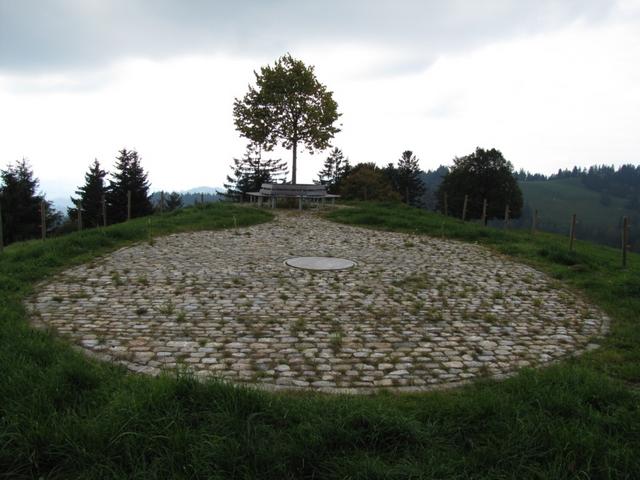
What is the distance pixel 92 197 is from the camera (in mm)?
46875

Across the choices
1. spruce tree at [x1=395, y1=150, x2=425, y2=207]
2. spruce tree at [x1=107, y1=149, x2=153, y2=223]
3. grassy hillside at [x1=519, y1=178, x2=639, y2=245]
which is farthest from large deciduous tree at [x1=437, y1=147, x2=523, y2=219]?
grassy hillside at [x1=519, y1=178, x2=639, y2=245]

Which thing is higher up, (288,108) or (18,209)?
(288,108)

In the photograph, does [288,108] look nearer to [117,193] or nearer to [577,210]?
[117,193]

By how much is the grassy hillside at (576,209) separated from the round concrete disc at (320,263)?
113168mm

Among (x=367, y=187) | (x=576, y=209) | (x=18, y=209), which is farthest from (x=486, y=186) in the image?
(x=576, y=209)

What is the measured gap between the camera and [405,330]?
17.9 feet

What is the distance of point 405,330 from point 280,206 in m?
18.6

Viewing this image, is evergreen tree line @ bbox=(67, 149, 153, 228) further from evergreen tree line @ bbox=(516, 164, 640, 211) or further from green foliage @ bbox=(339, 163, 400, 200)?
evergreen tree line @ bbox=(516, 164, 640, 211)

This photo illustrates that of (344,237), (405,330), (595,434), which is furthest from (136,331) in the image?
(344,237)

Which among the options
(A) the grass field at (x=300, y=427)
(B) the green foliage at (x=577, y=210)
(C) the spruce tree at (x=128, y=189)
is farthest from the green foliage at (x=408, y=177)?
(A) the grass field at (x=300, y=427)

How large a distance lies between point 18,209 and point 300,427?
47.4m

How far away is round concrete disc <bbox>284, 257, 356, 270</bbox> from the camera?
896cm

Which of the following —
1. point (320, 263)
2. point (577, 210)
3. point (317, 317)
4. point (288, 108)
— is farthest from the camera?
point (577, 210)

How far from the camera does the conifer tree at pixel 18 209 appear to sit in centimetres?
3966
